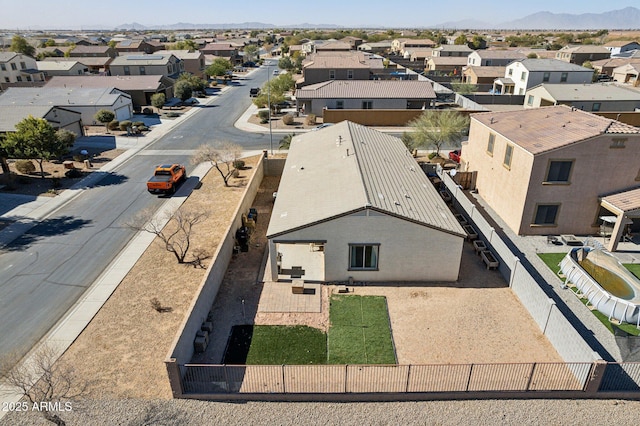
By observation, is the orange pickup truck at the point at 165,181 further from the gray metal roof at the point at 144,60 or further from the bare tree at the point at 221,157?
the gray metal roof at the point at 144,60

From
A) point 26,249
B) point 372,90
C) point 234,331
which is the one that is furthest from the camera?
point 372,90

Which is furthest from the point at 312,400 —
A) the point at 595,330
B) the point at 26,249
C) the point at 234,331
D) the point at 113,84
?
the point at 113,84

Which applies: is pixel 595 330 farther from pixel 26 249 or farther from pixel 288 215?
pixel 26 249

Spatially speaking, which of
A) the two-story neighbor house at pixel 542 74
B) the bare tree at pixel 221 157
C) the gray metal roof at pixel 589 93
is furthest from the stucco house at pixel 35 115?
the two-story neighbor house at pixel 542 74

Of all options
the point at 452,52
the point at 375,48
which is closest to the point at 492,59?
the point at 452,52

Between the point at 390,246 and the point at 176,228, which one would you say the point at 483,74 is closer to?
the point at 390,246

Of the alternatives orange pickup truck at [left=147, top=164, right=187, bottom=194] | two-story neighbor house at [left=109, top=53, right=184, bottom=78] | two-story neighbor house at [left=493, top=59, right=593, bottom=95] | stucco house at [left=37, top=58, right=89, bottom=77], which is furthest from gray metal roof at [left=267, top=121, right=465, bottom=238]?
stucco house at [left=37, top=58, right=89, bottom=77]
